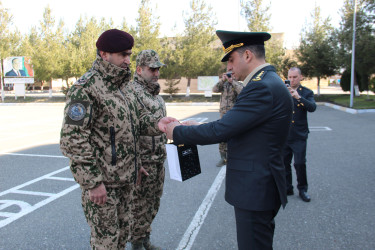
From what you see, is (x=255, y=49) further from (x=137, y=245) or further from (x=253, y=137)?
(x=137, y=245)

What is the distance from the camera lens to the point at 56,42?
3106 centimetres

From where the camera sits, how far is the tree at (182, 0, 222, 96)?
2634 cm

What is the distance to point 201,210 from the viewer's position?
407cm

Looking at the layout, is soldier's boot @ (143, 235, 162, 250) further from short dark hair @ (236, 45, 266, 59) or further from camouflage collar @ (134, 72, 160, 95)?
short dark hair @ (236, 45, 266, 59)

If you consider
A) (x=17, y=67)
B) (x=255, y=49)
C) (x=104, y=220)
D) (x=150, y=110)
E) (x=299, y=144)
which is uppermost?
(x=17, y=67)

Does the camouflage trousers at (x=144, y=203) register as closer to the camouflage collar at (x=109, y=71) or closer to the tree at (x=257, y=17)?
the camouflage collar at (x=109, y=71)

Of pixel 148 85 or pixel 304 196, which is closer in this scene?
pixel 148 85

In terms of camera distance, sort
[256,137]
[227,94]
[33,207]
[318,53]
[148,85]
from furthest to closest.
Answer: [318,53], [227,94], [33,207], [148,85], [256,137]

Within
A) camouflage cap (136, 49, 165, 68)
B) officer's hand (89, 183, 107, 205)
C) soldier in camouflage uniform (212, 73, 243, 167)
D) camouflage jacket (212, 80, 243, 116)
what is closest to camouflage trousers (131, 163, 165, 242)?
officer's hand (89, 183, 107, 205)

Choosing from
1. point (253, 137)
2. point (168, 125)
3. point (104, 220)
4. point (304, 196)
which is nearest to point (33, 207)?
point (104, 220)

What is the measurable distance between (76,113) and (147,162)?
3.79ft

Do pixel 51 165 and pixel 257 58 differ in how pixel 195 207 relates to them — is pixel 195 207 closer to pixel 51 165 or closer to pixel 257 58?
pixel 257 58

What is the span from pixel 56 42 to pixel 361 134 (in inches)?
1191

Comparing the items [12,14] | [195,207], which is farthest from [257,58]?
[12,14]
